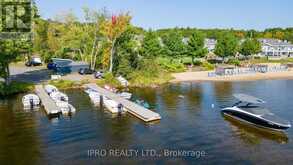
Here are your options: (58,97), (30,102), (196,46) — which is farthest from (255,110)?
(196,46)

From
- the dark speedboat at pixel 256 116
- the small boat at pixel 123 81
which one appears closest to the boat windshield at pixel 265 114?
the dark speedboat at pixel 256 116

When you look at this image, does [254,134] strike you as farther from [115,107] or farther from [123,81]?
[123,81]

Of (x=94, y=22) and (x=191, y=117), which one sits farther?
(x=94, y=22)

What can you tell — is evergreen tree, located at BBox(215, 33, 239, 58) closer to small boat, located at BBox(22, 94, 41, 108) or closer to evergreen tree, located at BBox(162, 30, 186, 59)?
evergreen tree, located at BBox(162, 30, 186, 59)

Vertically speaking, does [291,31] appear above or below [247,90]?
above

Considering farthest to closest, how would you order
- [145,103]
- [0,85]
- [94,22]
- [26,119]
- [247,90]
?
[94,22] → [247,90] → [0,85] → [145,103] → [26,119]

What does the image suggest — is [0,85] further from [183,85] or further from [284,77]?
[284,77]

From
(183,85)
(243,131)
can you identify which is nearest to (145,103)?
(243,131)
